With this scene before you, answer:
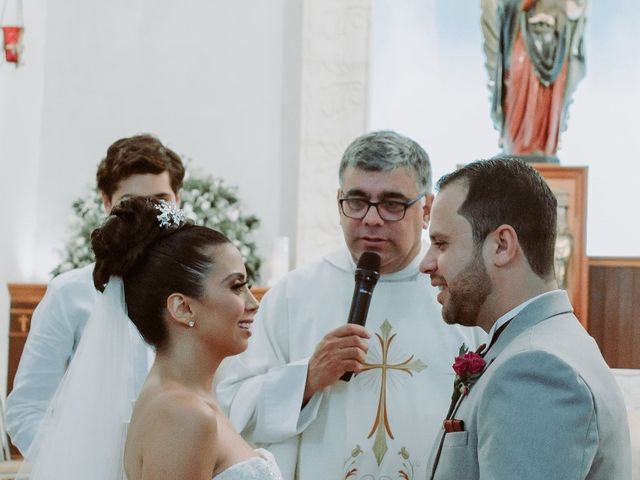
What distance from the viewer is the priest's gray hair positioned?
3281mm

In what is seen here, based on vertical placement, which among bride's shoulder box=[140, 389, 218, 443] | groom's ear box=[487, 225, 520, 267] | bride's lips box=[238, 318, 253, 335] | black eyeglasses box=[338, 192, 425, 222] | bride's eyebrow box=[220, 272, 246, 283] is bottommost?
bride's shoulder box=[140, 389, 218, 443]

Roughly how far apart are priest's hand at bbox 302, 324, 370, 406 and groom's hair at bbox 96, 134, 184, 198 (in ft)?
3.11

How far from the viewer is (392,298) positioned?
352 centimetres

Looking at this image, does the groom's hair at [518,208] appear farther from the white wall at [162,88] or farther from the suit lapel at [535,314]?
the white wall at [162,88]

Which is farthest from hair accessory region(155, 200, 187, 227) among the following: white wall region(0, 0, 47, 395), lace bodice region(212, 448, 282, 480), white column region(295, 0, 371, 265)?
white column region(295, 0, 371, 265)

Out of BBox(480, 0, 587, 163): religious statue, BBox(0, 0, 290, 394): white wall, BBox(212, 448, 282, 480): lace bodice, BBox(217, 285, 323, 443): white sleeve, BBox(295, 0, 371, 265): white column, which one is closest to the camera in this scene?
BBox(212, 448, 282, 480): lace bodice

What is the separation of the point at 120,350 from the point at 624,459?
135 cm

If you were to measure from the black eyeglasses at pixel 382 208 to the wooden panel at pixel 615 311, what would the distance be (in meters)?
5.67

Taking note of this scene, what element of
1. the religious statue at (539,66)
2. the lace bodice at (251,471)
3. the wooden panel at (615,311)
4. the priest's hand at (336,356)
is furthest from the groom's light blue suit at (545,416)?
the wooden panel at (615,311)

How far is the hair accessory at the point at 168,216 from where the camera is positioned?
262 centimetres

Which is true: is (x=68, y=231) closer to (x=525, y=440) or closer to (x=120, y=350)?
(x=120, y=350)

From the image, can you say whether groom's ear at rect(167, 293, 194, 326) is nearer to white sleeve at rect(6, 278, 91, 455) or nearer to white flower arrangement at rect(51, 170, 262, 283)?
white sleeve at rect(6, 278, 91, 455)

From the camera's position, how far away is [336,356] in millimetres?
3084

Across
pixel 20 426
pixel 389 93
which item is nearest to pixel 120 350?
pixel 20 426
